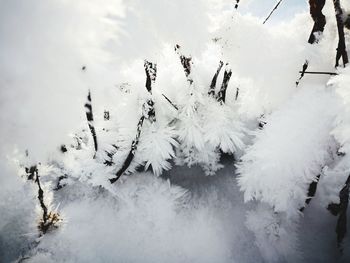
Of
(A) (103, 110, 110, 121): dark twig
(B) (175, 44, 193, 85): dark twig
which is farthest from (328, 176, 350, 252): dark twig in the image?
(A) (103, 110, 110, 121): dark twig

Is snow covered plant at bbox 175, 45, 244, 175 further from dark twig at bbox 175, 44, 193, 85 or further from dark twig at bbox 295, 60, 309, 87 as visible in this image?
dark twig at bbox 295, 60, 309, 87

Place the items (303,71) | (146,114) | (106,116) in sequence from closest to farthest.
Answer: (303,71)
(146,114)
(106,116)

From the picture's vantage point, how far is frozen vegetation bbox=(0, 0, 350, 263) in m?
0.94

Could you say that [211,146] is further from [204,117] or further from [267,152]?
[267,152]

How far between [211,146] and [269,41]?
0.56 metres

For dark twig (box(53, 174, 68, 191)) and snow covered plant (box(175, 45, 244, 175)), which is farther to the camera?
dark twig (box(53, 174, 68, 191))

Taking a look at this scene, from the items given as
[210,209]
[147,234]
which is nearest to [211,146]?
[210,209]

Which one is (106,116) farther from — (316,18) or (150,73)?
(316,18)

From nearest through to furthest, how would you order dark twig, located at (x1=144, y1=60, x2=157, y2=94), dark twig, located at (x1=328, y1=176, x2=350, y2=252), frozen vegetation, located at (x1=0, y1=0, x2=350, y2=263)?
frozen vegetation, located at (x1=0, y1=0, x2=350, y2=263) → dark twig, located at (x1=328, y1=176, x2=350, y2=252) → dark twig, located at (x1=144, y1=60, x2=157, y2=94)

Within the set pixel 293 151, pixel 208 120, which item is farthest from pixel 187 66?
pixel 293 151

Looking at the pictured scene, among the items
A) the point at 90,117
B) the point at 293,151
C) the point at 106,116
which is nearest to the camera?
the point at 293,151

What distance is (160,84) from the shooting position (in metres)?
1.43

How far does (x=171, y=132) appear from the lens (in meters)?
1.42

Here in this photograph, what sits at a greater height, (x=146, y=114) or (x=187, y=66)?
(x=187, y=66)
